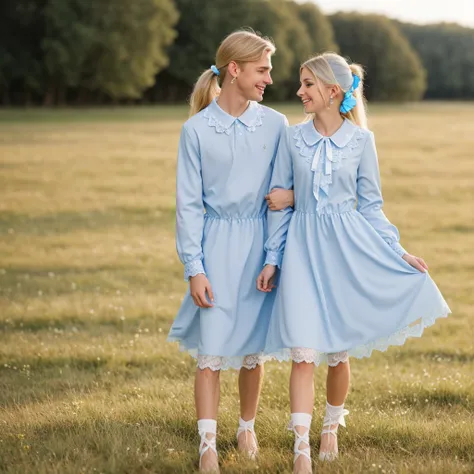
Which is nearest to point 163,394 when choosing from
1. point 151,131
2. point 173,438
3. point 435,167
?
point 173,438

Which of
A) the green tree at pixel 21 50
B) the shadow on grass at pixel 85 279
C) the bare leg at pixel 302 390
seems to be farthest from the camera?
the green tree at pixel 21 50

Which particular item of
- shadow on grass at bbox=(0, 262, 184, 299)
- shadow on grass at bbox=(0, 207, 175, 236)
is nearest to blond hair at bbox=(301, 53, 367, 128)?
shadow on grass at bbox=(0, 262, 184, 299)

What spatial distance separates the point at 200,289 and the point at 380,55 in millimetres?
93272

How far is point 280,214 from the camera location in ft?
13.6

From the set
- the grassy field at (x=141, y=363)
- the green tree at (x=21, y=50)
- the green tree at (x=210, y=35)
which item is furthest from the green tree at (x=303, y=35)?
the grassy field at (x=141, y=363)

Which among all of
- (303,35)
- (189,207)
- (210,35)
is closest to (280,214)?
(189,207)

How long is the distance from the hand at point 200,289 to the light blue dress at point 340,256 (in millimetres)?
335

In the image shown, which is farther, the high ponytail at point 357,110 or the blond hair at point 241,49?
the high ponytail at point 357,110

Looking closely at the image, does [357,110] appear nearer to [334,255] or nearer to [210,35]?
[334,255]

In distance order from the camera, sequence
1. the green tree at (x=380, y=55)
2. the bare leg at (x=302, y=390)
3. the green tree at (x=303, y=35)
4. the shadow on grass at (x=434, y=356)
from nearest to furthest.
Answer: the bare leg at (x=302, y=390) < the shadow on grass at (x=434, y=356) < the green tree at (x=303, y=35) < the green tree at (x=380, y=55)

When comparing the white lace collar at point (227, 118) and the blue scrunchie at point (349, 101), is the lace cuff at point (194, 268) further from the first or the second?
the blue scrunchie at point (349, 101)

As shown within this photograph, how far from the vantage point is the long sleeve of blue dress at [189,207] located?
4078mm

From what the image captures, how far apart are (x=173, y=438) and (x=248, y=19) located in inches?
2790

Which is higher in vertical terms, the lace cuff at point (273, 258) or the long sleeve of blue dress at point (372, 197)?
the long sleeve of blue dress at point (372, 197)
